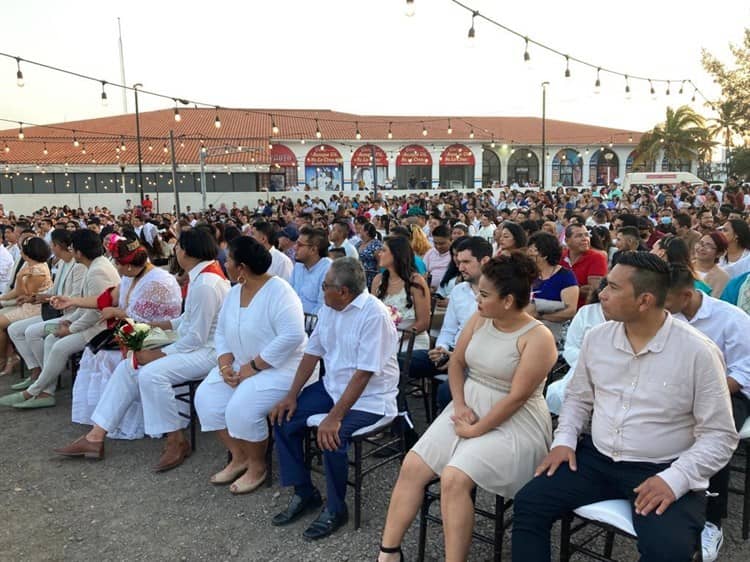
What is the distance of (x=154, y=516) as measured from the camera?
3.52 metres

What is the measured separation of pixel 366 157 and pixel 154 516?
31532mm

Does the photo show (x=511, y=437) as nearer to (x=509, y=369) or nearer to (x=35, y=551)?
(x=509, y=369)

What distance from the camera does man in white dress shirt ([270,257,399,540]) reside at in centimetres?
324

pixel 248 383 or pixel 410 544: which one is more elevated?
pixel 248 383

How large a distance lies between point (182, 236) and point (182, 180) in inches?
1060

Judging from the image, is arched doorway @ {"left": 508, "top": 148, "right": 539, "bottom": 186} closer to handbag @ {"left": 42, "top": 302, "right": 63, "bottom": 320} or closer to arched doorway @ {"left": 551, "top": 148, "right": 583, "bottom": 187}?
arched doorway @ {"left": 551, "top": 148, "right": 583, "bottom": 187}

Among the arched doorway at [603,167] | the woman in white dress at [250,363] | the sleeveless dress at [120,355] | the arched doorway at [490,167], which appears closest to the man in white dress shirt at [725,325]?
the woman in white dress at [250,363]

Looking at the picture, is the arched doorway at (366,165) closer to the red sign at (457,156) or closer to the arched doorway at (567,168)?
the red sign at (457,156)

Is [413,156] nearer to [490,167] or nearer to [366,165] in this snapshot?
[366,165]

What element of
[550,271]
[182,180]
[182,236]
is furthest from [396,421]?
[182,180]

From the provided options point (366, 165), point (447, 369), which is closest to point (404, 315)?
point (447, 369)

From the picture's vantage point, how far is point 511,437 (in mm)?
2674

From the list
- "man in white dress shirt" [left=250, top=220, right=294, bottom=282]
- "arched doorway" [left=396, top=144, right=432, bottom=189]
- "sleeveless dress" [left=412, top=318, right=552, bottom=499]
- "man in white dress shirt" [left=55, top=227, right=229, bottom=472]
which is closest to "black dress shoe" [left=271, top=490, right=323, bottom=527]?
"sleeveless dress" [left=412, top=318, right=552, bottom=499]

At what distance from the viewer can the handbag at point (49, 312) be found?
577 cm
